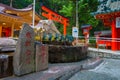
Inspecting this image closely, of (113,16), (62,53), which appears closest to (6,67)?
(62,53)

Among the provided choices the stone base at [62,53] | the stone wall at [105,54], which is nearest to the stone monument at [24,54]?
the stone base at [62,53]

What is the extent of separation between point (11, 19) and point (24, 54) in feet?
45.9

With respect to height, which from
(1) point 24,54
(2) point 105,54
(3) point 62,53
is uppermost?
(1) point 24,54

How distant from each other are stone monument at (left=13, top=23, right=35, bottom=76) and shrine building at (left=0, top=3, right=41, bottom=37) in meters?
12.0

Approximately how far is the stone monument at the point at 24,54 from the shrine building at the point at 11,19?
12023 mm

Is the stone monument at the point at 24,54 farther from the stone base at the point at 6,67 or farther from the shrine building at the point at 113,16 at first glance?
the shrine building at the point at 113,16

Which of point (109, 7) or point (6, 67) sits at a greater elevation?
point (109, 7)

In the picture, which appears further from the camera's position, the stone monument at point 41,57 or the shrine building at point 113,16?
the shrine building at point 113,16

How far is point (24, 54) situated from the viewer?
6.05m

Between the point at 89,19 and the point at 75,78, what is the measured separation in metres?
19.5

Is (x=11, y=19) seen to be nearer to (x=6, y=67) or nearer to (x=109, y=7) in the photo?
(x=109, y=7)

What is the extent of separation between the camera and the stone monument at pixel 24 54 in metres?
5.89

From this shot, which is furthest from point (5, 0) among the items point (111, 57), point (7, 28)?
point (111, 57)

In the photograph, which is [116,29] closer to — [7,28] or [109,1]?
[109,1]
